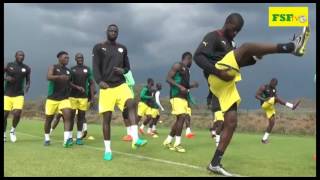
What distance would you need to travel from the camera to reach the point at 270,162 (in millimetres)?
10453

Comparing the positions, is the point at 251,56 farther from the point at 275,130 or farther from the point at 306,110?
the point at 306,110

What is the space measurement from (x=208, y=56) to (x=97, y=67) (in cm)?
277

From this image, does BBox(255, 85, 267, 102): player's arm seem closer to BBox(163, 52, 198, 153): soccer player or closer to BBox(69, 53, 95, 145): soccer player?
→ BBox(163, 52, 198, 153): soccer player

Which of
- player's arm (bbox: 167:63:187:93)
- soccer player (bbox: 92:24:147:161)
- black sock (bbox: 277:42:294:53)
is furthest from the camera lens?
player's arm (bbox: 167:63:187:93)

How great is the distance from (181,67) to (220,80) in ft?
15.3

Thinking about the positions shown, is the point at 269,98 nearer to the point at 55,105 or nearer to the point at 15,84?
the point at 55,105

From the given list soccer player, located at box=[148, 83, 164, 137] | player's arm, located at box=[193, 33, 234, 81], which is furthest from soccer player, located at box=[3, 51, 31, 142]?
player's arm, located at box=[193, 33, 234, 81]

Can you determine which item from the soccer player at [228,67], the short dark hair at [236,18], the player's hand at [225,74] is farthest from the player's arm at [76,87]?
the player's hand at [225,74]

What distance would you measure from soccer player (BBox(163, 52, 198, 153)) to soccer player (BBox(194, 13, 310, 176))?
3.99 metres

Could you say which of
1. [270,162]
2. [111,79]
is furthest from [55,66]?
[270,162]

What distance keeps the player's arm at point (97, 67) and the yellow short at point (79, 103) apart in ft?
13.7

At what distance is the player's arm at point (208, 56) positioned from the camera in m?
7.93

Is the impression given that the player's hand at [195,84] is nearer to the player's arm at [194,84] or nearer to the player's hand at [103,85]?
the player's arm at [194,84]

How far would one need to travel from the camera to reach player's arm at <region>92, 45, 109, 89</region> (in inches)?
404
